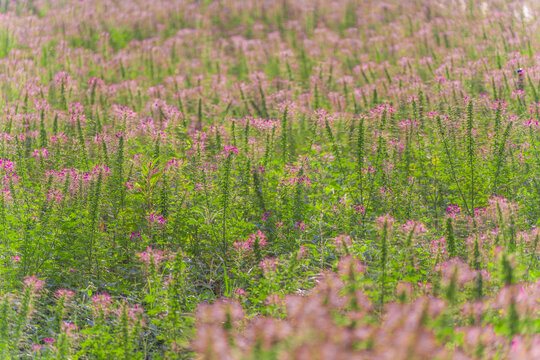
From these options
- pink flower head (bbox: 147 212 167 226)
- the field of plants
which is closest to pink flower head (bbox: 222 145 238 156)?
the field of plants

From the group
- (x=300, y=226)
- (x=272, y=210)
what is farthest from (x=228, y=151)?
(x=300, y=226)

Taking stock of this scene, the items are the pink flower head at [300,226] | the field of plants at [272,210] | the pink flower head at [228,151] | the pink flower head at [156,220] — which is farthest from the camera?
the pink flower head at [228,151]

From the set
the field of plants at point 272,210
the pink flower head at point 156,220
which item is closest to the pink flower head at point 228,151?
the field of plants at point 272,210

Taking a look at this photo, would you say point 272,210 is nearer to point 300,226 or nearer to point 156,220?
point 300,226

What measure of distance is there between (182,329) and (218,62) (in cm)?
706

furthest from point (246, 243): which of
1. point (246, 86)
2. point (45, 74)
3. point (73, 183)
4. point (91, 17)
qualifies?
point (91, 17)

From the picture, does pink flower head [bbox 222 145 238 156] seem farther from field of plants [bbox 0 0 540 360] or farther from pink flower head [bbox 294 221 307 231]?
pink flower head [bbox 294 221 307 231]

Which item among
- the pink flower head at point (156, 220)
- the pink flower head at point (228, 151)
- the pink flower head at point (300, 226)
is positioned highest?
the pink flower head at point (228, 151)

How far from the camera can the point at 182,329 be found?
3172 millimetres

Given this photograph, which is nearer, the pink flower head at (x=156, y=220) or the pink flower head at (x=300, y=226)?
the pink flower head at (x=156, y=220)

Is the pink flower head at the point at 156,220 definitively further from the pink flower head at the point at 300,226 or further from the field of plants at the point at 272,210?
the pink flower head at the point at 300,226

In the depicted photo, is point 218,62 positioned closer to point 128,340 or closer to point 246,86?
point 246,86

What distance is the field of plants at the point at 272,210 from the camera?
2537 mm

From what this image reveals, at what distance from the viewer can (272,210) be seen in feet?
15.2
